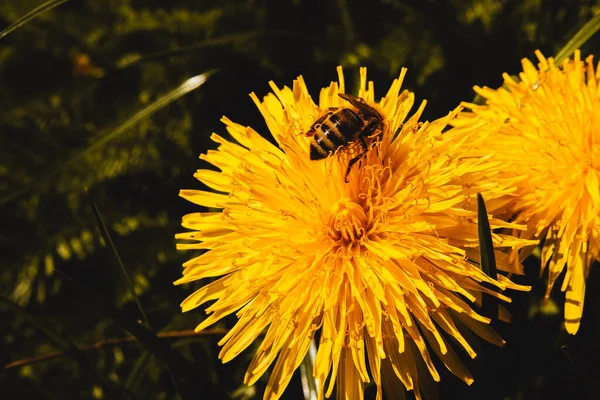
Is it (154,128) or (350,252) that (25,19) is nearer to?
(154,128)

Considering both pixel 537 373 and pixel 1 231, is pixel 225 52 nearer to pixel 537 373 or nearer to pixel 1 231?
pixel 1 231

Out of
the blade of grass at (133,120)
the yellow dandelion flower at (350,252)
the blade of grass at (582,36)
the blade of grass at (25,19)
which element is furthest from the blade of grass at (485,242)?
the blade of grass at (25,19)

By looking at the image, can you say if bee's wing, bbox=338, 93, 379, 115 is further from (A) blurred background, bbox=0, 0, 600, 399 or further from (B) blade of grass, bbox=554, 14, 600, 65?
(B) blade of grass, bbox=554, 14, 600, 65

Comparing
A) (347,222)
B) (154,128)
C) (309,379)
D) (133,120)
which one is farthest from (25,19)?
(309,379)

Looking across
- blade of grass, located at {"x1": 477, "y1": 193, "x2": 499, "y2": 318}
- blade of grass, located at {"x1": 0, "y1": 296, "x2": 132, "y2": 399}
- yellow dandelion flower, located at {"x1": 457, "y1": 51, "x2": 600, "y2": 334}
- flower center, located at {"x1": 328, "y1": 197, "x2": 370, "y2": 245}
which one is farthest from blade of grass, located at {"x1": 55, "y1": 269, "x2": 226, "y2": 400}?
yellow dandelion flower, located at {"x1": 457, "y1": 51, "x2": 600, "y2": 334}

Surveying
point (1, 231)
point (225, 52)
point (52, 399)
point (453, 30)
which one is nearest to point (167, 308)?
point (52, 399)

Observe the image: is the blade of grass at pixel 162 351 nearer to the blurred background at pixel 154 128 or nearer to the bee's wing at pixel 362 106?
the blurred background at pixel 154 128

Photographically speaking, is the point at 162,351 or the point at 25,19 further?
the point at 25,19
